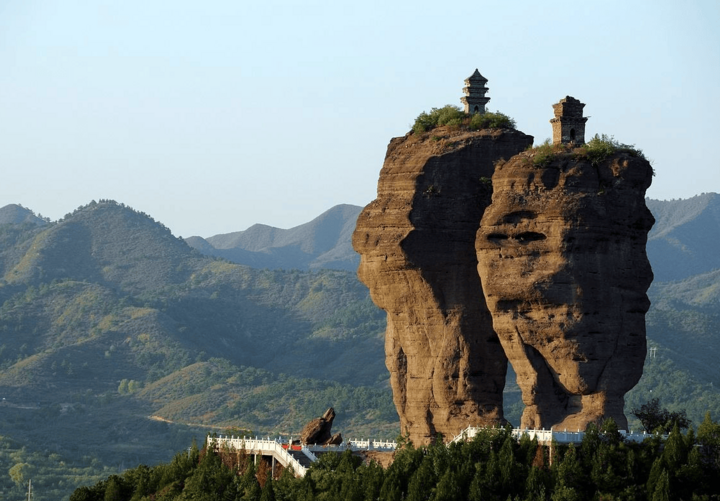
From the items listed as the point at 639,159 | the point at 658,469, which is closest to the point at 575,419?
the point at 658,469

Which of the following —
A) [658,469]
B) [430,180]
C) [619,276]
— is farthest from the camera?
[430,180]

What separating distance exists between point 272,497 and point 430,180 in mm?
14722

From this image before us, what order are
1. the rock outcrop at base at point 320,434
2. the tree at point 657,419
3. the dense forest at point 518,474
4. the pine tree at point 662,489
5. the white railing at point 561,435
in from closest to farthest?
1. the pine tree at point 662,489
2. the dense forest at point 518,474
3. the white railing at point 561,435
4. the tree at point 657,419
5. the rock outcrop at base at point 320,434

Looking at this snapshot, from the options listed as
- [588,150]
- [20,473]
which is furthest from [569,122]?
[20,473]

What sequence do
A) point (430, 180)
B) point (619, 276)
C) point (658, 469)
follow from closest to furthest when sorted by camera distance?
1. point (658, 469)
2. point (619, 276)
3. point (430, 180)

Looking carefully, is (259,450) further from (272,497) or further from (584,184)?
(584,184)

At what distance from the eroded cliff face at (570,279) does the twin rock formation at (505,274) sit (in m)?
0.05

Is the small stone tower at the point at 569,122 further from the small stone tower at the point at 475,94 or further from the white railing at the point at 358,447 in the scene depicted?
the white railing at the point at 358,447

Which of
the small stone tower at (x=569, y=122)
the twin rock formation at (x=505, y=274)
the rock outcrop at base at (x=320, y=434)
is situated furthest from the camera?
the rock outcrop at base at (x=320, y=434)

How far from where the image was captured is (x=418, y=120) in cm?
8488

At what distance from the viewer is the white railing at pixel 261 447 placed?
3201 inches

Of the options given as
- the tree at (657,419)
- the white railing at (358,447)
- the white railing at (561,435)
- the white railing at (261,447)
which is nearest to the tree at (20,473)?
the white railing at (261,447)

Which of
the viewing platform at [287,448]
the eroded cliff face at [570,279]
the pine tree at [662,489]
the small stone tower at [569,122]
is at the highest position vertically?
the small stone tower at [569,122]

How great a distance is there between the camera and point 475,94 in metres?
85.9
